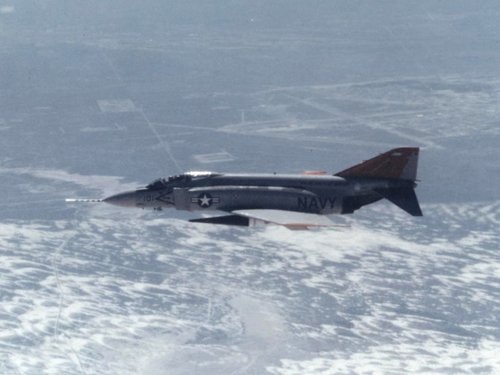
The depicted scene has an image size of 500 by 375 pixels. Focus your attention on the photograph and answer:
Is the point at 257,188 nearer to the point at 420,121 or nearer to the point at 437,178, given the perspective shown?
the point at 437,178

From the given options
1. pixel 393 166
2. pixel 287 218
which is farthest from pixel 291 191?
pixel 393 166

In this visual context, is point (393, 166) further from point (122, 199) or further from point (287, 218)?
point (122, 199)

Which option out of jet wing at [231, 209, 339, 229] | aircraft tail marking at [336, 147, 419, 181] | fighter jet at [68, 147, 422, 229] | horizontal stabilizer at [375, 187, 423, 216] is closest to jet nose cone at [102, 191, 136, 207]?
fighter jet at [68, 147, 422, 229]

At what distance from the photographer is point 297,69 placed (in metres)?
171

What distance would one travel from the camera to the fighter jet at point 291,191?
65.1 m

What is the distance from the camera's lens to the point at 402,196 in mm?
66188

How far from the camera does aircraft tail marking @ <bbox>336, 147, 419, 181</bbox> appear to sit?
65.8 meters

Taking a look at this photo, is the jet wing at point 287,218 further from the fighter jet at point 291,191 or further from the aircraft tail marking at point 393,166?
the aircraft tail marking at point 393,166

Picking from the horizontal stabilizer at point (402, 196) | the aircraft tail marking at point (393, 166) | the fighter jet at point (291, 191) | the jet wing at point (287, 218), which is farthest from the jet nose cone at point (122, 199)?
the horizontal stabilizer at point (402, 196)

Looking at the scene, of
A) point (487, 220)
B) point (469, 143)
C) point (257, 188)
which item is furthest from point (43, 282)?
point (469, 143)

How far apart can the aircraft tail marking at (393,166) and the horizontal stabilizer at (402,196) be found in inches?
46.4

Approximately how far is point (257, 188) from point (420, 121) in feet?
232

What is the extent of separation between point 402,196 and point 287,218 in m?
11.3

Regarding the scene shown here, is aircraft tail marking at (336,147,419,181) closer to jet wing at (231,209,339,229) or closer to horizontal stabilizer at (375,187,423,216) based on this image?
horizontal stabilizer at (375,187,423,216)
